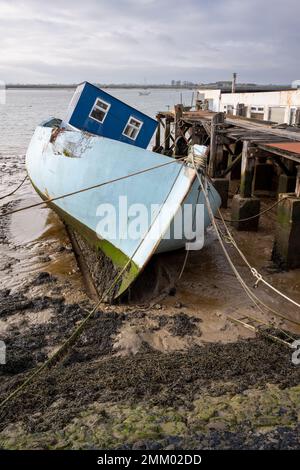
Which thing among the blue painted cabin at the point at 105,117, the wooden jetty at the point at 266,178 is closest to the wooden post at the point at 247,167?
the wooden jetty at the point at 266,178

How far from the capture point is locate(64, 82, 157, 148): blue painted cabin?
9430 mm

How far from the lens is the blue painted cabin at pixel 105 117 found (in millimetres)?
9430

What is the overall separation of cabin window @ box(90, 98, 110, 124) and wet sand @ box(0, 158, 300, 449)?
11.6ft

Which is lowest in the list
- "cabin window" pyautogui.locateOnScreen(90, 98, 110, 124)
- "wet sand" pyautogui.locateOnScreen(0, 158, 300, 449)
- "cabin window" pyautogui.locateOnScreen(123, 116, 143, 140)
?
"wet sand" pyautogui.locateOnScreen(0, 158, 300, 449)

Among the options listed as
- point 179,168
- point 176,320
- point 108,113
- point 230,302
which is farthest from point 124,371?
point 108,113

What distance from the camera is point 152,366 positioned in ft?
15.8

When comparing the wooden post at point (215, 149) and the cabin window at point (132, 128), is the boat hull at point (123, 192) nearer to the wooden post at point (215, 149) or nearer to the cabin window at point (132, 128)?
the cabin window at point (132, 128)

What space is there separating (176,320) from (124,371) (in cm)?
182

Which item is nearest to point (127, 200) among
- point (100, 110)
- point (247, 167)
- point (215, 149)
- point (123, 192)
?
point (123, 192)

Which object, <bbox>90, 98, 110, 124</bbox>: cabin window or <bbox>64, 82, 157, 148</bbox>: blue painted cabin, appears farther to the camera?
<bbox>90, 98, 110, 124</bbox>: cabin window

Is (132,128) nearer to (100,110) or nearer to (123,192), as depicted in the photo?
(100,110)

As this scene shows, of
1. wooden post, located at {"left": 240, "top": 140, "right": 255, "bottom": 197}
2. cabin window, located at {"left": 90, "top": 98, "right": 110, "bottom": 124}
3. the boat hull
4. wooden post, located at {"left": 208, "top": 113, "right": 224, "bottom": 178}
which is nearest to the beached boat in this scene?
the boat hull

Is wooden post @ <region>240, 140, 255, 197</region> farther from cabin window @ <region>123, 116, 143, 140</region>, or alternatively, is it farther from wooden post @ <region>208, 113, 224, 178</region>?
cabin window @ <region>123, 116, 143, 140</region>

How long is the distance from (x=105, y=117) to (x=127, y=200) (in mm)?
3341
